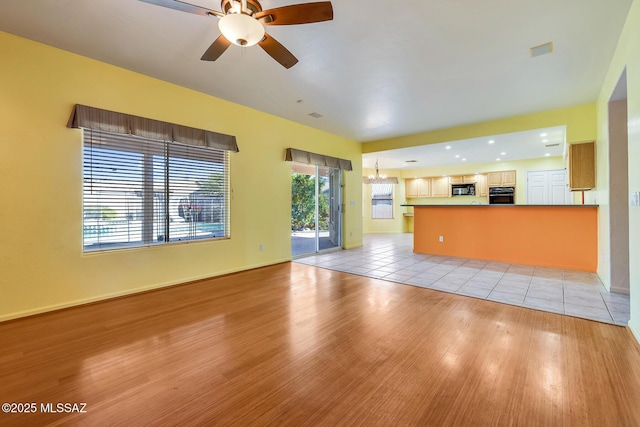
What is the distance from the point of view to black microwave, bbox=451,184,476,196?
947cm

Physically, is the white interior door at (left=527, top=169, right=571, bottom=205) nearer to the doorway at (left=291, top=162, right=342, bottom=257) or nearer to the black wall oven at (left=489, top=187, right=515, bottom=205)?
the black wall oven at (left=489, top=187, right=515, bottom=205)

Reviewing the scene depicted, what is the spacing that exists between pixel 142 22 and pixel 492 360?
3.98 m

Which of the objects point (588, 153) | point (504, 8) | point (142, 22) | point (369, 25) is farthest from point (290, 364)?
point (588, 153)

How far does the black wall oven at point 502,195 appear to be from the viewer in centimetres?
870

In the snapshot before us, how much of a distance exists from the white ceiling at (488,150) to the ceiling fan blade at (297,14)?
485 centimetres

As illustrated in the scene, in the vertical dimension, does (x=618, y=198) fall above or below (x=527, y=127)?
below

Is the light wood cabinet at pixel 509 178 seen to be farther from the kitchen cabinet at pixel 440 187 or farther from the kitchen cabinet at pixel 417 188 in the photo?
the kitchen cabinet at pixel 417 188

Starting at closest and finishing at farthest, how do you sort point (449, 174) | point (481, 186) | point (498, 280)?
point (498, 280) → point (481, 186) → point (449, 174)

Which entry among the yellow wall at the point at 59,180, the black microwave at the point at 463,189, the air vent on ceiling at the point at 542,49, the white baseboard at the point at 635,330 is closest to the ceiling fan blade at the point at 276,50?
the yellow wall at the point at 59,180


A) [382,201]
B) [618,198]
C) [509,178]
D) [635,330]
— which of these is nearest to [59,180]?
[635,330]

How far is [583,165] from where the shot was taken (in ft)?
14.1

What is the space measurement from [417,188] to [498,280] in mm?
7067

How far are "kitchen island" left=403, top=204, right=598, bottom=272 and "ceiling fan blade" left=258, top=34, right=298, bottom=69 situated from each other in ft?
16.1

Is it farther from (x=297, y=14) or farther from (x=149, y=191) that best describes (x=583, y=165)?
(x=149, y=191)
